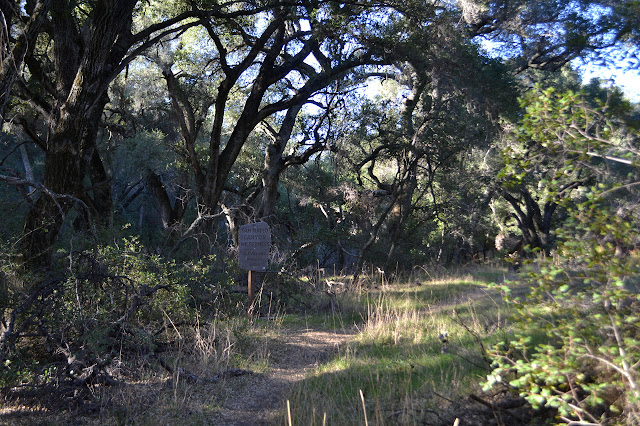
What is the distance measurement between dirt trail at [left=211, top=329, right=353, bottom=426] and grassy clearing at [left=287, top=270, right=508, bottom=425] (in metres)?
0.26

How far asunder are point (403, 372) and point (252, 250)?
14.3ft

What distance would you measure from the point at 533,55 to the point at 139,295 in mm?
16864

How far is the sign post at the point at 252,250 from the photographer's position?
9398 mm

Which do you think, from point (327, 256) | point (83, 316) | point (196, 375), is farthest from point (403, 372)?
point (327, 256)

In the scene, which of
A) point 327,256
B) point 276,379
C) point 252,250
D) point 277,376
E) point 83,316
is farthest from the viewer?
point 327,256

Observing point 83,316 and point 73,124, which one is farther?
point 73,124

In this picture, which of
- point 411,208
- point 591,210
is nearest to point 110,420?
point 591,210

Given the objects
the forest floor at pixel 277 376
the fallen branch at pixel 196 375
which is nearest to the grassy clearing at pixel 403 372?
the forest floor at pixel 277 376

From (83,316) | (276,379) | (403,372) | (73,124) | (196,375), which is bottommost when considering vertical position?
(276,379)

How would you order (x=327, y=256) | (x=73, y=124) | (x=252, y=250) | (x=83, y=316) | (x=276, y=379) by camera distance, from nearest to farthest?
(x=83, y=316)
(x=276, y=379)
(x=73, y=124)
(x=252, y=250)
(x=327, y=256)

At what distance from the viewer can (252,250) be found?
372 inches

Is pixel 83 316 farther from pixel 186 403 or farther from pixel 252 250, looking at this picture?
pixel 252 250

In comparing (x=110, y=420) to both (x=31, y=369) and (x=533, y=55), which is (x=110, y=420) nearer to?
(x=31, y=369)

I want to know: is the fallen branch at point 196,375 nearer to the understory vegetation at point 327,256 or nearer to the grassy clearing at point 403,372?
the understory vegetation at point 327,256
